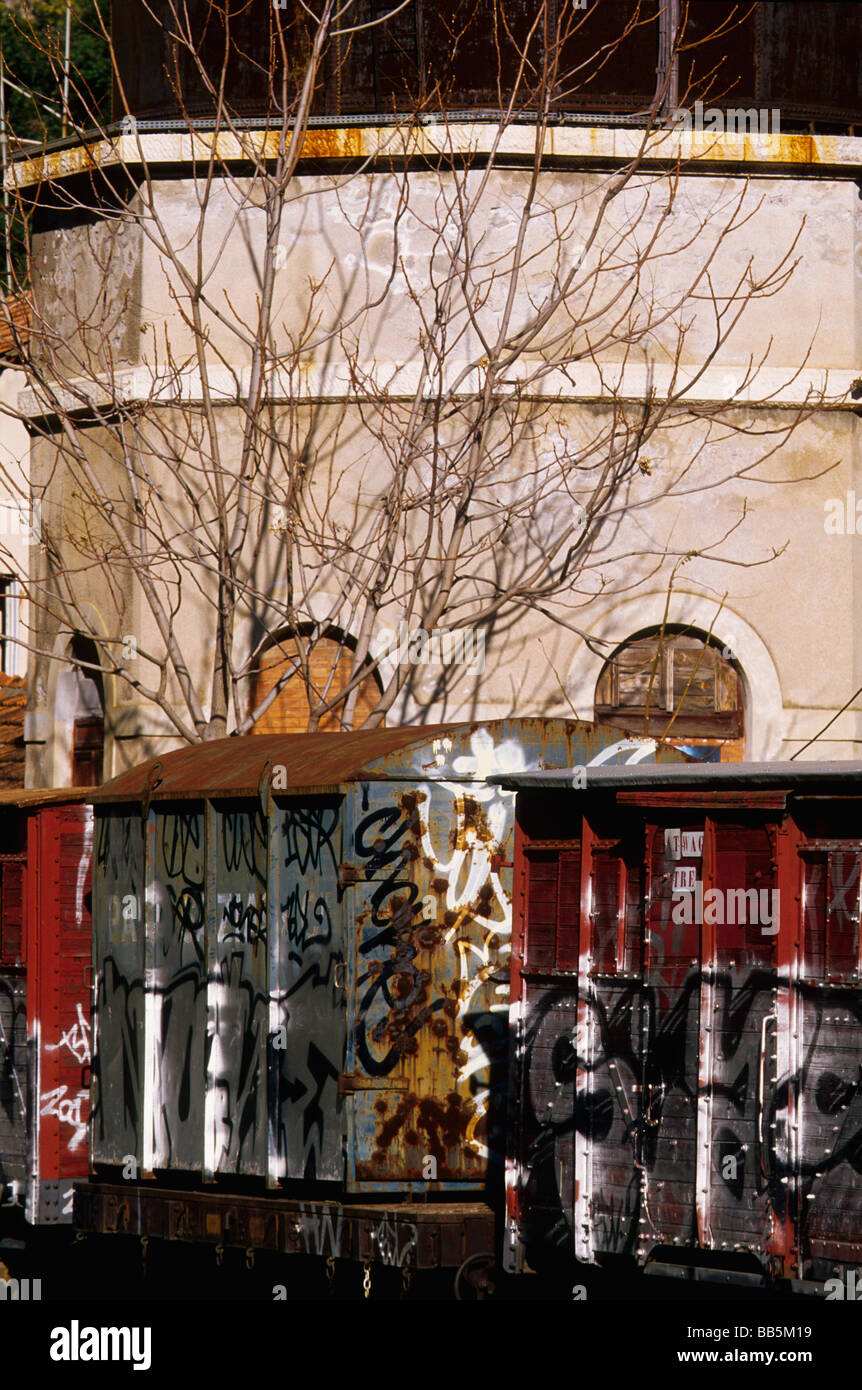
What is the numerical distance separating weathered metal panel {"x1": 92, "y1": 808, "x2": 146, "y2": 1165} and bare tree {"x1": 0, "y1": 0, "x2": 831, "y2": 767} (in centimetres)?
272

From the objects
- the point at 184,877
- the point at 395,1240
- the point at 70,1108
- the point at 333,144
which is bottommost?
the point at 395,1240

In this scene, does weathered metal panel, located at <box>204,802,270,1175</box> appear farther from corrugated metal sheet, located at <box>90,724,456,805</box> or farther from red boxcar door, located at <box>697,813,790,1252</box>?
red boxcar door, located at <box>697,813,790,1252</box>

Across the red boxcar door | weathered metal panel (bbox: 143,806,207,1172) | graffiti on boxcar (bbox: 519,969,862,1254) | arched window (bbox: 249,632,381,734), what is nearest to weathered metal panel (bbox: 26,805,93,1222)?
weathered metal panel (bbox: 143,806,207,1172)

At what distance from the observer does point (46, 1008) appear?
11.9 m

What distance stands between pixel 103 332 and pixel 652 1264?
29.7ft

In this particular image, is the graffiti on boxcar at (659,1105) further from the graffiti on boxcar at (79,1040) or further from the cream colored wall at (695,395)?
the cream colored wall at (695,395)

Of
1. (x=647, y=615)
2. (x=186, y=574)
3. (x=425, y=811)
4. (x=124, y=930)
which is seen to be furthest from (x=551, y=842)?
(x=186, y=574)

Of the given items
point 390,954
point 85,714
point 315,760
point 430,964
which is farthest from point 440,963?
point 85,714

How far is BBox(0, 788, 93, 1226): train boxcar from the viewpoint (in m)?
11.8

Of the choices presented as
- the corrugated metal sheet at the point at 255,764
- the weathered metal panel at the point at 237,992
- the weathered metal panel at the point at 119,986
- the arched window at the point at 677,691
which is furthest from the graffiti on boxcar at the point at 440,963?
the arched window at the point at 677,691

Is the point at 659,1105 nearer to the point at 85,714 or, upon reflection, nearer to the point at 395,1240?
the point at 395,1240

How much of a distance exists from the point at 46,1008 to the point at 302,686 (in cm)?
396

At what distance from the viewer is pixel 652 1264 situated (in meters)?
8.58

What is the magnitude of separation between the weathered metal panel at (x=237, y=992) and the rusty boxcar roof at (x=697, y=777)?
1627 mm
